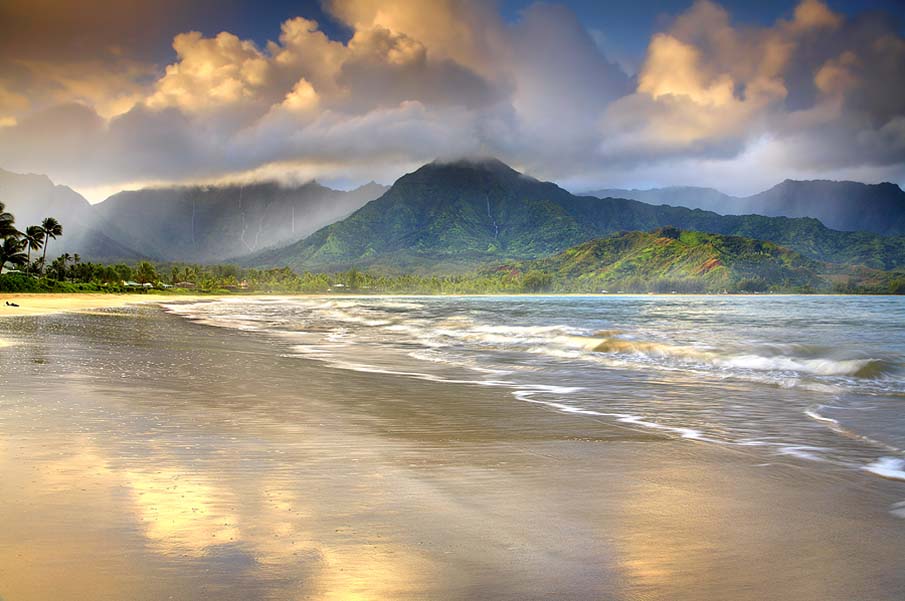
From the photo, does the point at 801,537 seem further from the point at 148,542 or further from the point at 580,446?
the point at 148,542

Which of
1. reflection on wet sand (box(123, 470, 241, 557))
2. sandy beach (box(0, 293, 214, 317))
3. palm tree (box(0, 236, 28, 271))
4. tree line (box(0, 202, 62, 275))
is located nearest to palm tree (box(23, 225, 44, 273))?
tree line (box(0, 202, 62, 275))

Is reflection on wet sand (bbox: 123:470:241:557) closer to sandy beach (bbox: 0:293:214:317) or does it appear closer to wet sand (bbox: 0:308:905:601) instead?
wet sand (bbox: 0:308:905:601)

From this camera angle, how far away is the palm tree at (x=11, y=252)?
123 metres

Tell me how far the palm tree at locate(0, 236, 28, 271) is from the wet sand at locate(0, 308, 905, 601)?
137 metres

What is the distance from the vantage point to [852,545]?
545cm

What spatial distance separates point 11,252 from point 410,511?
5806 inches

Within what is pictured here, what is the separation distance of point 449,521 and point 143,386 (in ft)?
36.7

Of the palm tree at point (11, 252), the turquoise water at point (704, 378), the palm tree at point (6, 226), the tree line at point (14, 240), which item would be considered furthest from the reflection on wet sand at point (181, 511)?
the palm tree at point (11, 252)

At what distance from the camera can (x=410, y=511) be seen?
619 cm

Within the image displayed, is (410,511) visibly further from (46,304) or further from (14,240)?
(14,240)

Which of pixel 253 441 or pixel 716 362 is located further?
pixel 716 362

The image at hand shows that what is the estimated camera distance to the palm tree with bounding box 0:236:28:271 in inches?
4833

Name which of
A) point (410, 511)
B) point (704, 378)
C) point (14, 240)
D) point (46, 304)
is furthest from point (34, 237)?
point (410, 511)

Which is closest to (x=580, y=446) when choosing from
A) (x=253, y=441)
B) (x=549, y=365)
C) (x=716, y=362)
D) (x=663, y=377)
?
(x=253, y=441)
